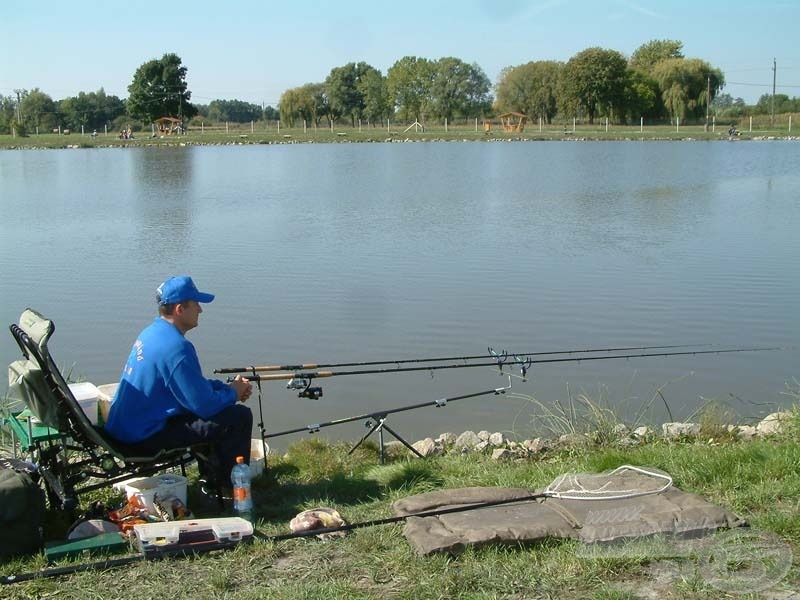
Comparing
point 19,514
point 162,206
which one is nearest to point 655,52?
point 162,206

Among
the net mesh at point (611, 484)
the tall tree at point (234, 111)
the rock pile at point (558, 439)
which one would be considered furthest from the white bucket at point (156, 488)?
the tall tree at point (234, 111)

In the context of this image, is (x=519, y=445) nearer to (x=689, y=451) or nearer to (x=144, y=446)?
(x=689, y=451)

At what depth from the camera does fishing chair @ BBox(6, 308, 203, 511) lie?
13.4ft

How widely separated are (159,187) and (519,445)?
24.4m

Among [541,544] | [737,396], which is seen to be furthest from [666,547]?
[737,396]

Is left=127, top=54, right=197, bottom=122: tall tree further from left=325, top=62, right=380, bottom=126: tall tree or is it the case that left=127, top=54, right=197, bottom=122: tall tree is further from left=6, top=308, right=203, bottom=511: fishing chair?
left=6, top=308, right=203, bottom=511: fishing chair

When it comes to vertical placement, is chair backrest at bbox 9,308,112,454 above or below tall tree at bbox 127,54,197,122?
below

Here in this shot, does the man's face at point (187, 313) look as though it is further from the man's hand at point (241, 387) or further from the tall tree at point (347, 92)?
the tall tree at point (347, 92)

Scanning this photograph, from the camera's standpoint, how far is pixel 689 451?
5137mm

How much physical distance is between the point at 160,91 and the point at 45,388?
8601 cm

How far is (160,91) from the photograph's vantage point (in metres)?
85.6

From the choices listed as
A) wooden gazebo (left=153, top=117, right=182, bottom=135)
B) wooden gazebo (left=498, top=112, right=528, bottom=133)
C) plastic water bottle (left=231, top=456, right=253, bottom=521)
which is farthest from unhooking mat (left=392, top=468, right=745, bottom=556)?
wooden gazebo (left=153, top=117, right=182, bottom=135)

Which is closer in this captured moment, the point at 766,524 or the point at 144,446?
the point at 766,524

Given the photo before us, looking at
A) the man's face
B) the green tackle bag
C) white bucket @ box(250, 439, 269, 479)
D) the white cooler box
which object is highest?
the man's face
